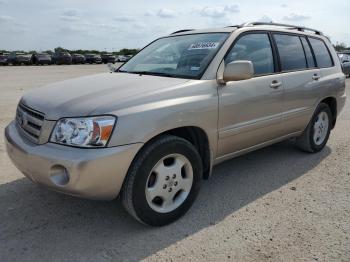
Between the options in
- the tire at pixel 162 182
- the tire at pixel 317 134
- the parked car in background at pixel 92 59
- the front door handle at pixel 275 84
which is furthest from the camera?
the parked car in background at pixel 92 59

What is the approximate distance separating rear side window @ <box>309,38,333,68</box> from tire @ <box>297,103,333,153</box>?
0.60 meters

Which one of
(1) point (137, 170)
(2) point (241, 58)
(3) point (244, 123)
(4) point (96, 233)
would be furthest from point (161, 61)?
(4) point (96, 233)

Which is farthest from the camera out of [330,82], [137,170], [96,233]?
[330,82]

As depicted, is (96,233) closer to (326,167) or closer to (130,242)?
(130,242)

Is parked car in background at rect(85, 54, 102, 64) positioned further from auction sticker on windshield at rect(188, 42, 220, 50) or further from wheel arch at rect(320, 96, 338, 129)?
auction sticker on windshield at rect(188, 42, 220, 50)

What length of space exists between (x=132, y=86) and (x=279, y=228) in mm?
1803

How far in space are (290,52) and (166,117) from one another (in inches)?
94.6

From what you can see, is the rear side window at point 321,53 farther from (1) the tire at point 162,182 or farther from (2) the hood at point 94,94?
(1) the tire at point 162,182

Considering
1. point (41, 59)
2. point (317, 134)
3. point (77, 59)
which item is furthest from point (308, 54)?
point (77, 59)

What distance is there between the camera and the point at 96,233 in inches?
124

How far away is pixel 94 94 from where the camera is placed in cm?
315

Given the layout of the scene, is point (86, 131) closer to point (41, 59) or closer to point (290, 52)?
point (290, 52)

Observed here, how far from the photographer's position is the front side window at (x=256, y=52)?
388cm

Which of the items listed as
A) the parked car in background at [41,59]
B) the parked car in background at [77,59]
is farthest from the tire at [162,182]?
the parked car in background at [77,59]
